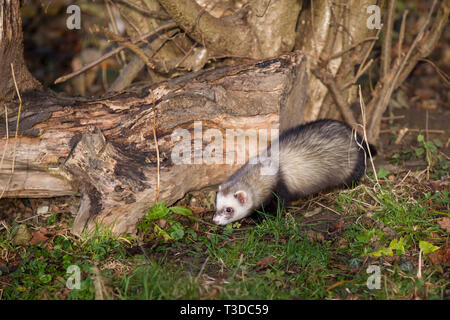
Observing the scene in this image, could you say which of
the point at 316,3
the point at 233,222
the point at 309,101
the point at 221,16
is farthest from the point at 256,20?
the point at 233,222

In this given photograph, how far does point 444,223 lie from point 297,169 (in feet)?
4.75

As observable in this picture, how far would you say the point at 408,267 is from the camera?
3252 mm

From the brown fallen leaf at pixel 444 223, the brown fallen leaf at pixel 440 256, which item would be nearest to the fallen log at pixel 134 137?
the brown fallen leaf at pixel 444 223

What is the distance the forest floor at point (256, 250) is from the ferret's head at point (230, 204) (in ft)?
0.41

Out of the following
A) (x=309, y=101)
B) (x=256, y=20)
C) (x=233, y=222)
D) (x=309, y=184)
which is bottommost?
(x=233, y=222)

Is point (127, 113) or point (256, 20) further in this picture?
point (256, 20)

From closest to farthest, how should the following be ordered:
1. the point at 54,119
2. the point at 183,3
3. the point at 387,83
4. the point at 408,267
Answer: the point at 408,267, the point at 54,119, the point at 183,3, the point at 387,83

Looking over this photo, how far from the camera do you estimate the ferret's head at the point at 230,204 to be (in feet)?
13.8

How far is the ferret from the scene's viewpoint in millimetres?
4297

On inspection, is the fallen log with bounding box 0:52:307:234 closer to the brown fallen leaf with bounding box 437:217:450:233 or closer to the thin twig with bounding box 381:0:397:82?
the thin twig with bounding box 381:0:397:82

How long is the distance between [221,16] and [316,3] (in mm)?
1056
